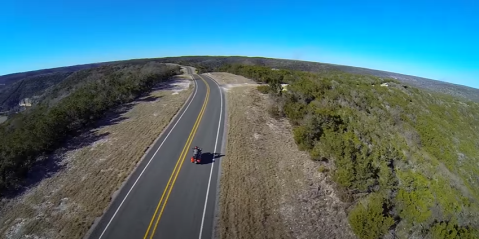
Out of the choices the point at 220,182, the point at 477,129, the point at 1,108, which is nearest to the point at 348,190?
the point at 220,182

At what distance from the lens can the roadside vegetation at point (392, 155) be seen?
1499 centimetres

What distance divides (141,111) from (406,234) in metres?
28.9

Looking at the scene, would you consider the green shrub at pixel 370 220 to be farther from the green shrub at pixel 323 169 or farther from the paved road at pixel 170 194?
the paved road at pixel 170 194

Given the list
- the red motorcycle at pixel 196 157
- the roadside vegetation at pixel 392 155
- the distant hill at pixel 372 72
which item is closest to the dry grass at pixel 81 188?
the red motorcycle at pixel 196 157

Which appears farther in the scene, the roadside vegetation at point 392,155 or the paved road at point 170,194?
the roadside vegetation at point 392,155

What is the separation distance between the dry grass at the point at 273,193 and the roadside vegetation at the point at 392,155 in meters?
0.97

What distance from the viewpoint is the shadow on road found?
19891mm

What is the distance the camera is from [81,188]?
1681cm

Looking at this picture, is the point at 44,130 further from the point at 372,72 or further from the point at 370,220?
the point at 372,72

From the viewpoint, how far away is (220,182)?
17281mm

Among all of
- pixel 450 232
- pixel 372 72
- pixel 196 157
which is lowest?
pixel 450 232

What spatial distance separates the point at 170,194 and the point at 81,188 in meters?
6.29

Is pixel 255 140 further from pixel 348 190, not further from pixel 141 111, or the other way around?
pixel 141 111

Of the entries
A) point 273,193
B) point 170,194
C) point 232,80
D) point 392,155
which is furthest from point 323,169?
point 232,80
